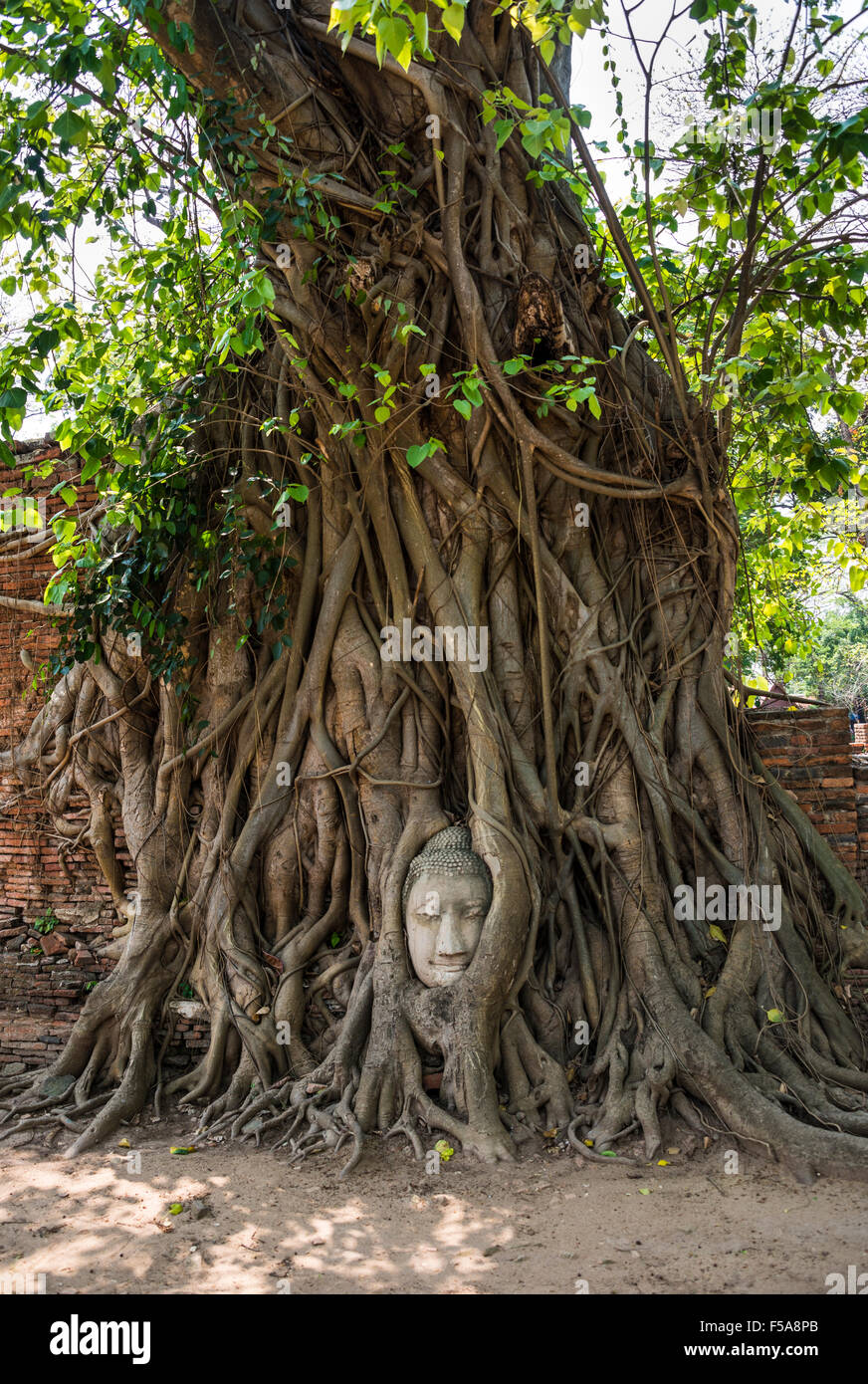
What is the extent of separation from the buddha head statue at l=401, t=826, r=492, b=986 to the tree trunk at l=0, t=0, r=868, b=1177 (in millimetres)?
87

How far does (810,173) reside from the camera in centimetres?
419

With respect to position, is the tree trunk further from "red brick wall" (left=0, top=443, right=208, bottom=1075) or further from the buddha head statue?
"red brick wall" (left=0, top=443, right=208, bottom=1075)

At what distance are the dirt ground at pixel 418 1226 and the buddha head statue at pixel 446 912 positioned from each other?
0.75m

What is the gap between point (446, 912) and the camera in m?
4.25

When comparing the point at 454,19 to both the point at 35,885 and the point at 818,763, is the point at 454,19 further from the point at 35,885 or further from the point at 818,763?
the point at 35,885

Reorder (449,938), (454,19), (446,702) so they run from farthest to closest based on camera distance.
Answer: (446,702) → (449,938) → (454,19)

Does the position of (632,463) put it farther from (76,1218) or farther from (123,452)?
(76,1218)

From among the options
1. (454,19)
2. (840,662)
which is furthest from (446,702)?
(840,662)

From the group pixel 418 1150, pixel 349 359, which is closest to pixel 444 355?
pixel 349 359

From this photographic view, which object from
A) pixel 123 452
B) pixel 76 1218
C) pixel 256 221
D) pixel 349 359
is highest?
pixel 256 221

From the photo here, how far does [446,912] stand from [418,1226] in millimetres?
1267

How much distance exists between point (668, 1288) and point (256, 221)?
405 cm

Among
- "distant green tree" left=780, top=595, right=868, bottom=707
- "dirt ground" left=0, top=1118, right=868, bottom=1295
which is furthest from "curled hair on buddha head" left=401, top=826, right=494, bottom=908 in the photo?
"distant green tree" left=780, top=595, right=868, bottom=707

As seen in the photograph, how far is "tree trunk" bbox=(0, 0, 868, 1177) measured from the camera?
13.9 feet
